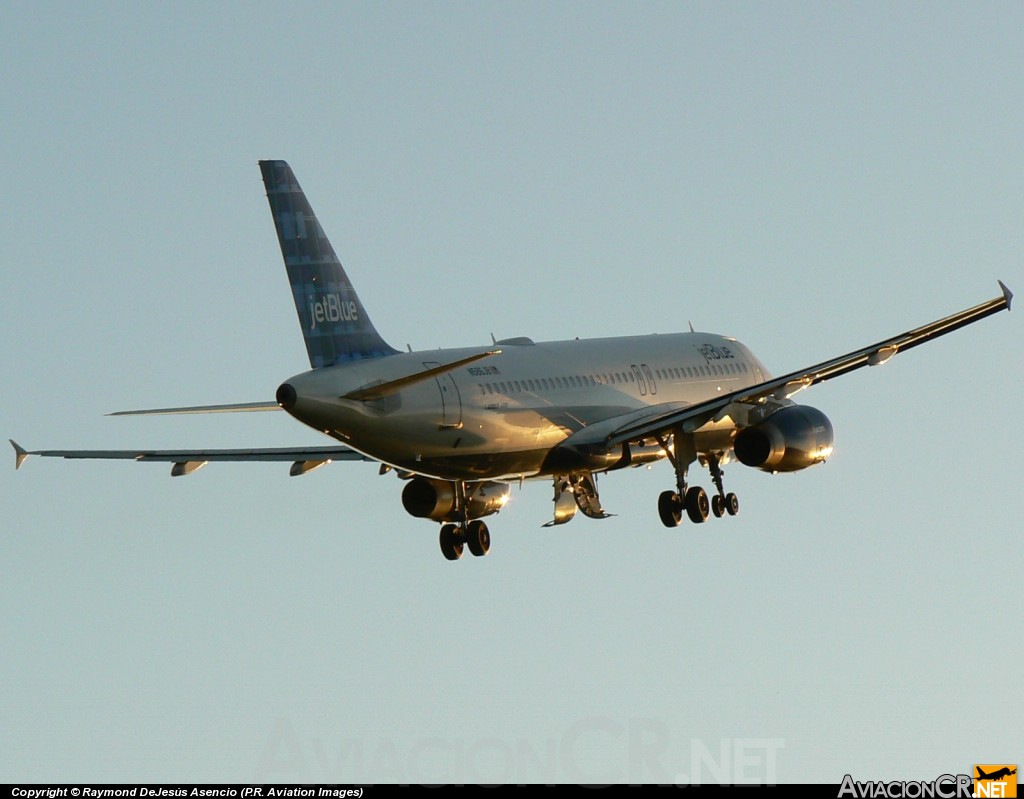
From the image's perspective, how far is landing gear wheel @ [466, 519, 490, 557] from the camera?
7900cm

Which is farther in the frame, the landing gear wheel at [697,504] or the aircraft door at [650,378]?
the aircraft door at [650,378]

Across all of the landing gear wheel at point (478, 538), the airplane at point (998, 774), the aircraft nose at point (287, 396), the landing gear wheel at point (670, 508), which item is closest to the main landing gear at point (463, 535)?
the landing gear wheel at point (478, 538)

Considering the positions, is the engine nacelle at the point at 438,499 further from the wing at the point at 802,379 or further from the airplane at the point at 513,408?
the wing at the point at 802,379

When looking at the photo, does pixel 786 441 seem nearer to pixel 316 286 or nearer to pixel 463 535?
pixel 463 535

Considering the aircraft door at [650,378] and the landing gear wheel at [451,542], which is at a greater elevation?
the aircraft door at [650,378]

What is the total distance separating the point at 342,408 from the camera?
67812mm

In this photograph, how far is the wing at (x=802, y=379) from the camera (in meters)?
71.9

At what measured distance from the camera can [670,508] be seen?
254 ft

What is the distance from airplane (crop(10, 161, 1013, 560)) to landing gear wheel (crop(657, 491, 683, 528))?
0.10ft

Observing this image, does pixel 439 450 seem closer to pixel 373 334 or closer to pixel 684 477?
pixel 373 334

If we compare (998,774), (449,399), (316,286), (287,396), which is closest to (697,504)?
(449,399)

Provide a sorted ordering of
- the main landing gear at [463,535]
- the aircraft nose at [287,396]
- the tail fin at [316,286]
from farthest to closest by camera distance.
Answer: the main landing gear at [463,535]
the tail fin at [316,286]
the aircraft nose at [287,396]

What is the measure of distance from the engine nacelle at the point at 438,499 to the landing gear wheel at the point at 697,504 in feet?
20.6

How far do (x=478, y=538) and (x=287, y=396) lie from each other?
537 inches
